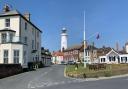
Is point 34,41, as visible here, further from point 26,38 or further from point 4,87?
point 4,87

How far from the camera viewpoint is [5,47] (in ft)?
175

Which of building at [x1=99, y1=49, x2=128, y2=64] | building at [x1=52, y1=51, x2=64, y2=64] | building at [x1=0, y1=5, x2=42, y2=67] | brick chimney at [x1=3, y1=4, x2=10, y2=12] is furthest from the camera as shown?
building at [x1=52, y1=51, x2=64, y2=64]

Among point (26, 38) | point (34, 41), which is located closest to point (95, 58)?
point (34, 41)

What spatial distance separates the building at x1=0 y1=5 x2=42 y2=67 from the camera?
53.3 m

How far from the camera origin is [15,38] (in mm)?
54438

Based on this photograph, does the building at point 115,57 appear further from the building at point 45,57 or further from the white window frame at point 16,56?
the white window frame at point 16,56

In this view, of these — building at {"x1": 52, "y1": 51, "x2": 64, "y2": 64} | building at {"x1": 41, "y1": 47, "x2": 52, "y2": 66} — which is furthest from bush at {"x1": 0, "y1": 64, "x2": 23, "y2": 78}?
building at {"x1": 52, "y1": 51, "x2": 64, "y2": 64}

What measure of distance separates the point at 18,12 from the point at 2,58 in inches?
430

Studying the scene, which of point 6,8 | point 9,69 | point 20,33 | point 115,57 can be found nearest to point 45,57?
point 115,57

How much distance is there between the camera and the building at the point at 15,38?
5328 cm

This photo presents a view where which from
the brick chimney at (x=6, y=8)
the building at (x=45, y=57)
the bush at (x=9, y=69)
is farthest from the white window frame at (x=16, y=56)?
the building at (x=45, y=57)

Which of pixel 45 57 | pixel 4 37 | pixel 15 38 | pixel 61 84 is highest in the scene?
pixel 4 37

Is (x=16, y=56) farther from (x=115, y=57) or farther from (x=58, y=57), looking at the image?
(x=58, y=57)

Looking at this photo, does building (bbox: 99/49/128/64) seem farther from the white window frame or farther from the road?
the road
